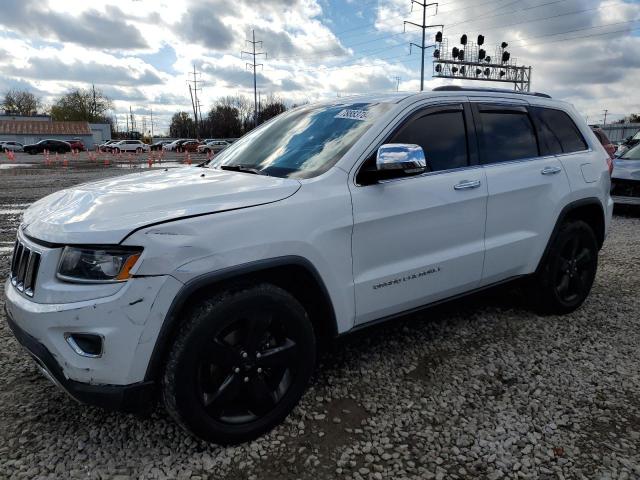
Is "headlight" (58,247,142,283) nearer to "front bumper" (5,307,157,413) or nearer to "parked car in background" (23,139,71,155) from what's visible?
"front bumper" (5,307,157,413)

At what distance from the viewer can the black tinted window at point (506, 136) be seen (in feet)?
11.8

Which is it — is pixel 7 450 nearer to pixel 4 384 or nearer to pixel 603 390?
pixel 4 384

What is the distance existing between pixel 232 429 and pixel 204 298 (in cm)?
68

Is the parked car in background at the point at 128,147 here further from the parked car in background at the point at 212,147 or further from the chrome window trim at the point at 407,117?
the chrome window trim at the point at 407,117

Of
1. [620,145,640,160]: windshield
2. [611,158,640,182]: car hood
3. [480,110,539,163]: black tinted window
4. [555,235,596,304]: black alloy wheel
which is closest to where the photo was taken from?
[480,110,539,163]: black tinted window

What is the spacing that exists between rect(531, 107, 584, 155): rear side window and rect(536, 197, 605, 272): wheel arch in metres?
0.45

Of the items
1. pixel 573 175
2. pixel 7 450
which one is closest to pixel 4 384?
pixel 7 450

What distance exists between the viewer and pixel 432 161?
10.6 feet

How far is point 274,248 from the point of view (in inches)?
96.7

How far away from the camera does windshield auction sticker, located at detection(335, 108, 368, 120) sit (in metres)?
3.18

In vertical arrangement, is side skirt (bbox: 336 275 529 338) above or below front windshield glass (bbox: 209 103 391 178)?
below

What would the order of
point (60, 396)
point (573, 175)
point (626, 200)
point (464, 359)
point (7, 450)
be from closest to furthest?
1. point (7, 450)
2. point (60, 396)
3. point (464, 359)
4. point (573, 175)
5. point (626, 200)

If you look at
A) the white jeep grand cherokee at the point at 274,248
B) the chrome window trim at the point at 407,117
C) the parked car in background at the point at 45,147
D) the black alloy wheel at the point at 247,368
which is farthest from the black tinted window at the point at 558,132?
the parked car in background at the point at 45,147

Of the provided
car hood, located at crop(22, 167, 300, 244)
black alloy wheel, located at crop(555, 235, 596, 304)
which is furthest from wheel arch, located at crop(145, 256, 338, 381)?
black alloy wheel, located at crop(555, 235, 596, 304)
